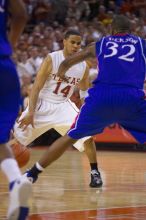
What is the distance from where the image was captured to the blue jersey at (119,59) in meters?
6.61

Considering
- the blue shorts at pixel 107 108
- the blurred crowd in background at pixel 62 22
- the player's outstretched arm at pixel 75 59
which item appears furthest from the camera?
the blurred crowd in background at pixel 62 22

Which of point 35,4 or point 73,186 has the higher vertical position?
point 73,186

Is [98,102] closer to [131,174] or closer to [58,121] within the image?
[58,121]

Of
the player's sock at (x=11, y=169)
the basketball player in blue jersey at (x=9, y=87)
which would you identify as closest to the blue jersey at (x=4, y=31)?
the basketball player in blue jersey at (x=9, y=87)

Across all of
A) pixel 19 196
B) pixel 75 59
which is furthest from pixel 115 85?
pixel 19 196

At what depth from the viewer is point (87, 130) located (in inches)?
263

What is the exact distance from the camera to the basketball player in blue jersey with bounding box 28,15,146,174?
6598 millimetres

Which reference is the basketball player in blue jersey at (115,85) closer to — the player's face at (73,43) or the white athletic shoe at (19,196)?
the player's face at (73,43)

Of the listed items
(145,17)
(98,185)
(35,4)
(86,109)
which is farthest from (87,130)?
(35,4)

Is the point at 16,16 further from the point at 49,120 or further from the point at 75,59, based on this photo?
the point at 49,120

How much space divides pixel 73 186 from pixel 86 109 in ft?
5.24

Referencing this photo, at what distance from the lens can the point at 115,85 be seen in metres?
6.64

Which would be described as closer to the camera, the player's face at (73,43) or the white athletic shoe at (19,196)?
the white athletic shoe at (19,196)

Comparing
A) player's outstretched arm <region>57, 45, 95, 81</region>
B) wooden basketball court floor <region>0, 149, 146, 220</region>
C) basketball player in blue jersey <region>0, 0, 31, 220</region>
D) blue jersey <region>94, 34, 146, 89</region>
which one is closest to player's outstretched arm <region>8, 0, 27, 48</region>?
basketball player in blue jersey <region>0, 0, 31, 220</region>
